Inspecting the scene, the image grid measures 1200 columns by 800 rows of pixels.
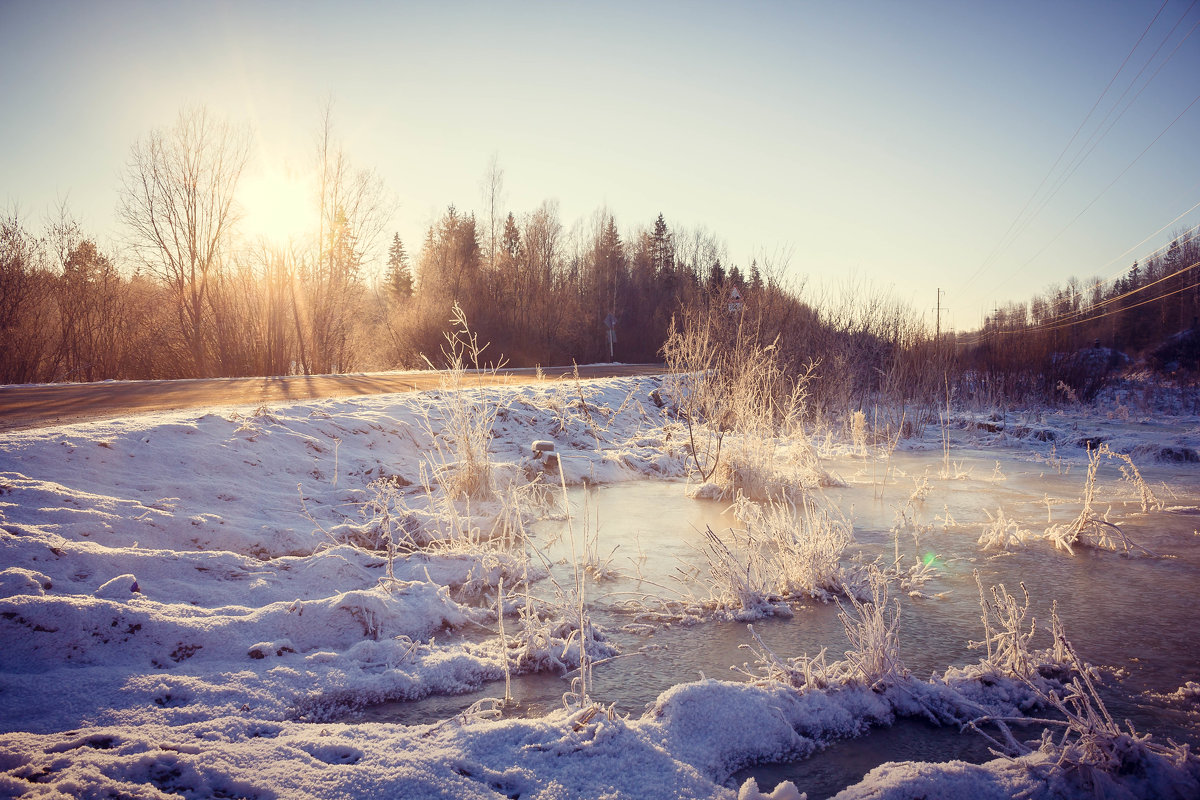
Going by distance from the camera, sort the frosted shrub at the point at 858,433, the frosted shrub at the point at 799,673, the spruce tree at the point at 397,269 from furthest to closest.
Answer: the spruce tree at the point at 397,269
the frosted shrub at the point at 858,433
the frosted shrub at the point at 799,673

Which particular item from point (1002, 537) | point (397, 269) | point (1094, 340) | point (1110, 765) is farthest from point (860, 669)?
point (397, 269)

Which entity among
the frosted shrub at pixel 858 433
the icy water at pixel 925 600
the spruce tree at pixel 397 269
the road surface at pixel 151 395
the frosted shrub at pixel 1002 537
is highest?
the spruce tree at pixel 397 269

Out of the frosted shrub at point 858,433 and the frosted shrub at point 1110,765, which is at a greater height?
the frosted shrub at point 858,433

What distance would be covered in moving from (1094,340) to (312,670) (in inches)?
1509

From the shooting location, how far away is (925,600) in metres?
4.01

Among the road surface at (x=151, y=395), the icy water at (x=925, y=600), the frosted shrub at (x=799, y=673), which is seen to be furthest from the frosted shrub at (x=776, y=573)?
the road surface at (x=151, y=395)

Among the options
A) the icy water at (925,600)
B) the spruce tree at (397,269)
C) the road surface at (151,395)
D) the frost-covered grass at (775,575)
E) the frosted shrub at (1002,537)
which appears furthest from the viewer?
the spruce tree at (397,269)

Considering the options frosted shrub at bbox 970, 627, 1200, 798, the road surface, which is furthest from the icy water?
the road surface

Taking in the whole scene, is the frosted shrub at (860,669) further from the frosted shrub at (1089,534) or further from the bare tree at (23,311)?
the bare tree at (23,311)

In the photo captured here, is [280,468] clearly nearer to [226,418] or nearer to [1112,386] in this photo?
[226,418]

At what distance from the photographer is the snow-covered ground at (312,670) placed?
1970 millimetres

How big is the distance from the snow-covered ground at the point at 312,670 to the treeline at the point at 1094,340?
628 inches

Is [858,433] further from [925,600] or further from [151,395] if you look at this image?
[151,395]

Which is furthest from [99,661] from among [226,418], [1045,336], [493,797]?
[1045,336]
